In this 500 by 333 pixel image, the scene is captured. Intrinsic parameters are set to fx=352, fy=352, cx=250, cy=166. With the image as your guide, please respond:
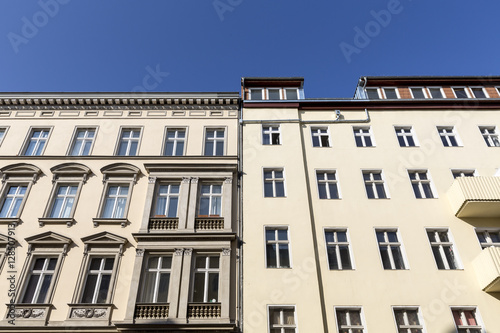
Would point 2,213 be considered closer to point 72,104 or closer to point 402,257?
point 72,104

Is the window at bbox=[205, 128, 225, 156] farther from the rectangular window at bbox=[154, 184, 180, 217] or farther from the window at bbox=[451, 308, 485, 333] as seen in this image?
the window at bbox=[451, 308, 485, 333]

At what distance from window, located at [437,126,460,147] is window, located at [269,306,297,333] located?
12.2m

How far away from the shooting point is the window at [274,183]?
16.5 meters

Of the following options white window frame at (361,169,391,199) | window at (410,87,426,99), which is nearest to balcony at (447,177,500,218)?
white window frame at (361,169,391,199)

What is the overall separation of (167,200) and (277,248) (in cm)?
550

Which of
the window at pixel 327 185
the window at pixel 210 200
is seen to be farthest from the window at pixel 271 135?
the window at pixel 210 200

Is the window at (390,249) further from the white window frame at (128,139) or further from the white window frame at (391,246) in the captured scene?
the white window frame at (128,139)

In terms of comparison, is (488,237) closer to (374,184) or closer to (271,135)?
(374,184)

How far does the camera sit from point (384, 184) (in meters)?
16.7

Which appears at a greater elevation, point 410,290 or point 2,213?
point 2,213

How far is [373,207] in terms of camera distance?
1586 centimetres

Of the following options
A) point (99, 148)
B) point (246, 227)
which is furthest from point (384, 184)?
point (99, 148)

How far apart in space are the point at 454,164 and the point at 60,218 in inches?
731

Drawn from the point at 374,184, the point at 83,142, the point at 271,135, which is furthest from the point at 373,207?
the point at 83,142
